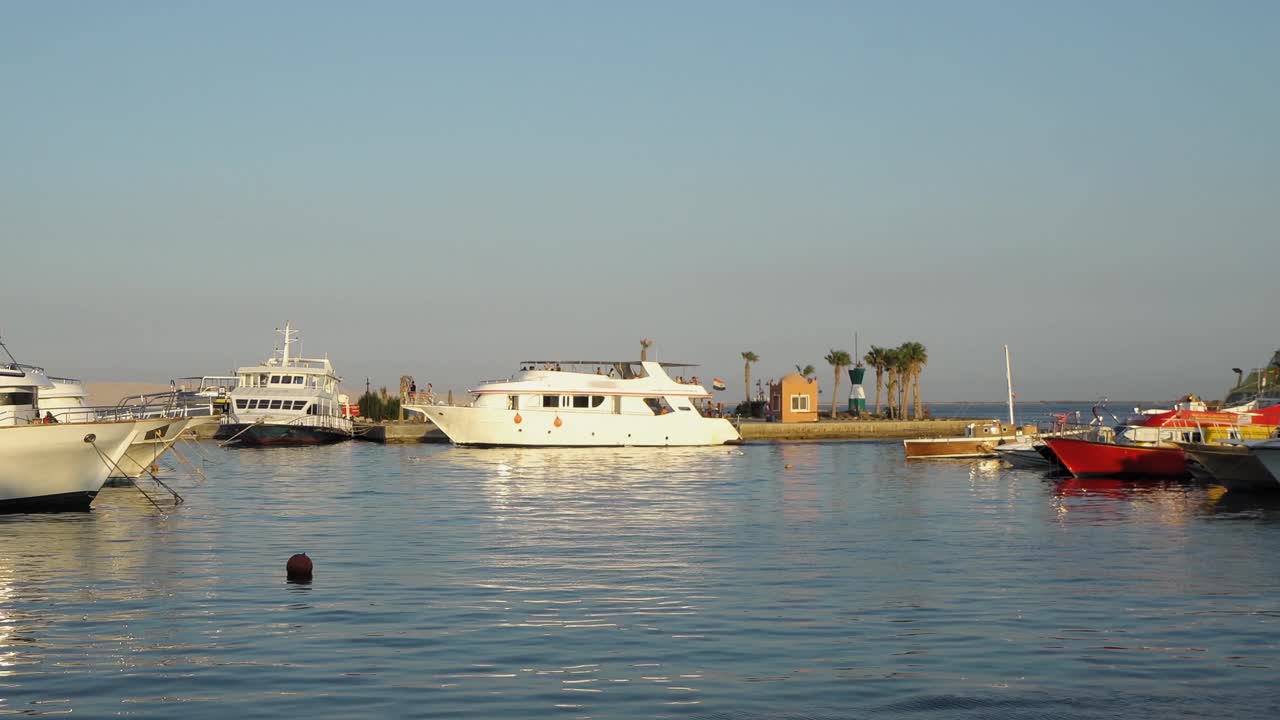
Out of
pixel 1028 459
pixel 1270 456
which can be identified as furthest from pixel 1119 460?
pixel 1270 456

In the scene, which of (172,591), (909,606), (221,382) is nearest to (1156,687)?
(909,606)

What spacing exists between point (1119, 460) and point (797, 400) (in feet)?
141

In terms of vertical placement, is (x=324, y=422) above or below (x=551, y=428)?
above

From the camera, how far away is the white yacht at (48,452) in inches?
1176

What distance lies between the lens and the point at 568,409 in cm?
6712

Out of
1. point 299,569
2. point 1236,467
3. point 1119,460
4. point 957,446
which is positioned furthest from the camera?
point 957,446

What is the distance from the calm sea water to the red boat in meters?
10.9

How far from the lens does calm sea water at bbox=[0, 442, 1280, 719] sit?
1233 cm

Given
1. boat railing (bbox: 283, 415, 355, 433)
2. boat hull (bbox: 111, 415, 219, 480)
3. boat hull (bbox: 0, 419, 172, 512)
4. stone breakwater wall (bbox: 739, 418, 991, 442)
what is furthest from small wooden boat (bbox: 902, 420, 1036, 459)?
boat hull (bbox: 0, 419, 172, 512)

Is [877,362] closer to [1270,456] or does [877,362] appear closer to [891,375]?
[891,375]

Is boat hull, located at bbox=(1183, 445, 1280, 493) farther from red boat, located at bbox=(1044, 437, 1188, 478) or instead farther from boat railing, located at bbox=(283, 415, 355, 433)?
boat railing, located at bbox=(283, 415, 355, 433)

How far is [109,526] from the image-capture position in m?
27.9

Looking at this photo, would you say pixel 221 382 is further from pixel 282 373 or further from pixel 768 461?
pixel 768 461

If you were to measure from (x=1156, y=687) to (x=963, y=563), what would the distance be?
952 cm
